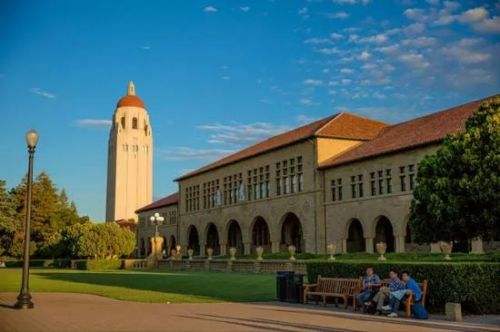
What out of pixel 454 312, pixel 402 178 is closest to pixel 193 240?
pixel 402 178

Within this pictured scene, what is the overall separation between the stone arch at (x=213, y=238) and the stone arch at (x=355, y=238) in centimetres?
2411

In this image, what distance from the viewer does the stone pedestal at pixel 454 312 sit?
1413 cm

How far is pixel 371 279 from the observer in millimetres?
16312

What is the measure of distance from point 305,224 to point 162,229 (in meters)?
37.2

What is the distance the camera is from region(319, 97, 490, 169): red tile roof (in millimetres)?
40812

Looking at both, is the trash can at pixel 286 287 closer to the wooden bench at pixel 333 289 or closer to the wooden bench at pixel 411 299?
the wooden bench at pixel 333 289

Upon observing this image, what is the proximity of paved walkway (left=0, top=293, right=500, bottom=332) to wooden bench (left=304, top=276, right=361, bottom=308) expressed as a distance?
0.89m

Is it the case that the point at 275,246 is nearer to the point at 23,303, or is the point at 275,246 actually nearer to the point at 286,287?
the point at 286,287

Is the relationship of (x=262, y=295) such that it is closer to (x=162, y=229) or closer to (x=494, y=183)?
(x=494, y=183)

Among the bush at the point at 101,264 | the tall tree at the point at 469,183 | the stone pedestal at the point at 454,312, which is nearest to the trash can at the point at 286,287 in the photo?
the stone pedestal at the point at 454,312

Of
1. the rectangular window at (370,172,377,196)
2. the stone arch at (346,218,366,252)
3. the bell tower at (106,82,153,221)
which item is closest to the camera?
the rectangular window at (370,172,377,196)

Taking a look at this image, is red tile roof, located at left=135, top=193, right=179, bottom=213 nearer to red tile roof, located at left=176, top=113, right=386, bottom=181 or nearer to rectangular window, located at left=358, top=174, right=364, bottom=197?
red tile roof, located at left=176, top=113, right=386, bottom=181

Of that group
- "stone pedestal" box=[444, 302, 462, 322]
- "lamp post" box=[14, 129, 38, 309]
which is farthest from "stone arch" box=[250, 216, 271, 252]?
"stone pedestal" box=[444, 302, 462, 322]

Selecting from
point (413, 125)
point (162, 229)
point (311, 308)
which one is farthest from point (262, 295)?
point (162, 229)
